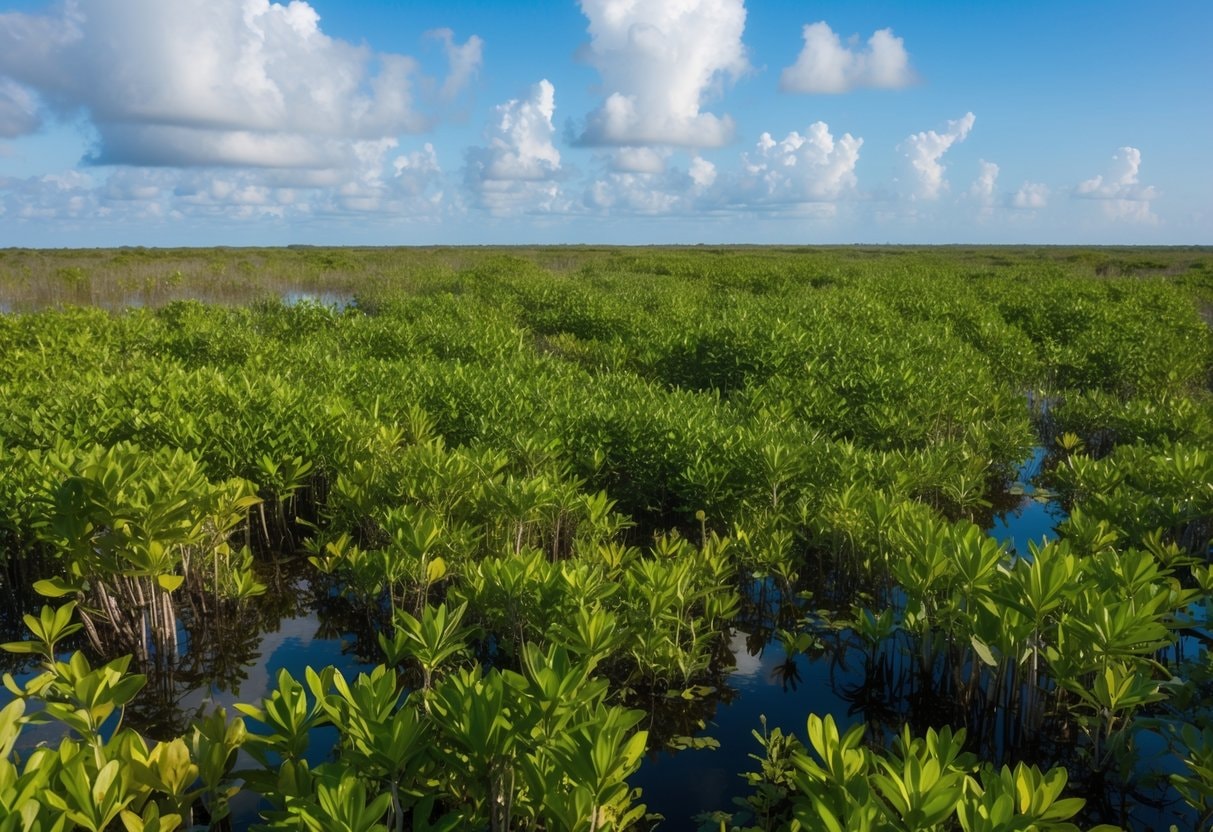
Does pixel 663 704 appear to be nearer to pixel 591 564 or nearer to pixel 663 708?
pixel 663 708

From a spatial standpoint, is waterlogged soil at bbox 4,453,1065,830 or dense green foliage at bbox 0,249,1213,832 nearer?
dense green foliage at bbox 0,249,1213,832

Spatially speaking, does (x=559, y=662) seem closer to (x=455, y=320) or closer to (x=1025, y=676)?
(x=1025, y=676)

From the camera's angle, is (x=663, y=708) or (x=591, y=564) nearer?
(x=663, y=708)

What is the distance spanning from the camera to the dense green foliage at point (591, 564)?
2582 mm

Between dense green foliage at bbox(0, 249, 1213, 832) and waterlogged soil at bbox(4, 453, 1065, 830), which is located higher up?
dense green foliage at bbox(0, 249, 1213, 832)

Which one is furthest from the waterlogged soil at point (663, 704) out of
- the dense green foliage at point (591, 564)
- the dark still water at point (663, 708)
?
the dense green foliage at point (591, 564)

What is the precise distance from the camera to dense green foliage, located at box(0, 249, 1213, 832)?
2582 mm

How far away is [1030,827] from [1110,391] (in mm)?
11784

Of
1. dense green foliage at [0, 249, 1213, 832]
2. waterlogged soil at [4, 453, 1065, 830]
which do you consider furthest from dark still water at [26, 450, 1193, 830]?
dense green foliage at [0, 249, 1213, 832]

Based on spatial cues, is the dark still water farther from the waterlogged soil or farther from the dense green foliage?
the dense green foliage

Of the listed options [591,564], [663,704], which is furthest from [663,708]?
[591,564]

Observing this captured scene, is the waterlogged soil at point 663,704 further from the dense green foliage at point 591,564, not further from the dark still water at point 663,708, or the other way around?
the dense green foliage at point 591,564

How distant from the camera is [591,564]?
496cm

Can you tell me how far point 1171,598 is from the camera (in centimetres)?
362
